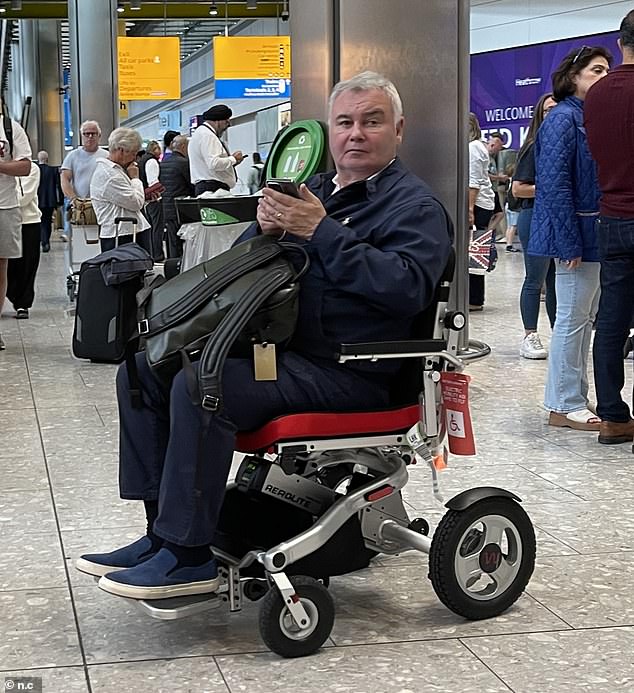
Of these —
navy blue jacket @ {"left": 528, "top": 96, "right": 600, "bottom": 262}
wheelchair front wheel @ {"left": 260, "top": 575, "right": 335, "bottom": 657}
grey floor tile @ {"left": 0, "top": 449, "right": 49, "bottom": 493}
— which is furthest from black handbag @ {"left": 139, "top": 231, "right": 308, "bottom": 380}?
navy blue jacket @ {"left": 528, "top": 96, "right": 600, "bottom": 262}

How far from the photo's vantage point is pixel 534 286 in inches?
284

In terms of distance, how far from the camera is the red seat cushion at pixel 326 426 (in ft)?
8.84

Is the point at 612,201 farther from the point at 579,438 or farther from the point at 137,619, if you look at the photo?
the point at 137,619

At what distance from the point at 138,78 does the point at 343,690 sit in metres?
20.7

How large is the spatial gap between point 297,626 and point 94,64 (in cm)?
1103

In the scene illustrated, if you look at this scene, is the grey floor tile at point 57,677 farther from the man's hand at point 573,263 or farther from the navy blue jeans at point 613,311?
the man's hand at point 573,263

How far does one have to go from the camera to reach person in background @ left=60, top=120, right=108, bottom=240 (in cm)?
991

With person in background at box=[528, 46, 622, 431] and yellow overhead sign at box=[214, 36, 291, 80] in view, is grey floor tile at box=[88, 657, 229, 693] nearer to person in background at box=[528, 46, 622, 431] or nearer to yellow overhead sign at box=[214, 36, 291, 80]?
person in background at box=[528, 46, 622, 431]

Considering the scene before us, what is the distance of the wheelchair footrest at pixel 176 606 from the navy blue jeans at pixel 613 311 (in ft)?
8.32

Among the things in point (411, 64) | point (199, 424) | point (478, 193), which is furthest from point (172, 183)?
point (199, 424)

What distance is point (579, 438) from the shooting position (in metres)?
4.95

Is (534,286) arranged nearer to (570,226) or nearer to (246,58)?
(570,226)

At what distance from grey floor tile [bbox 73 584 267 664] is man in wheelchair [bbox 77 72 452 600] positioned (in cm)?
13

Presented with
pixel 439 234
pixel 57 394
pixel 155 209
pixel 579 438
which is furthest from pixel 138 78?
pixel 439 234
